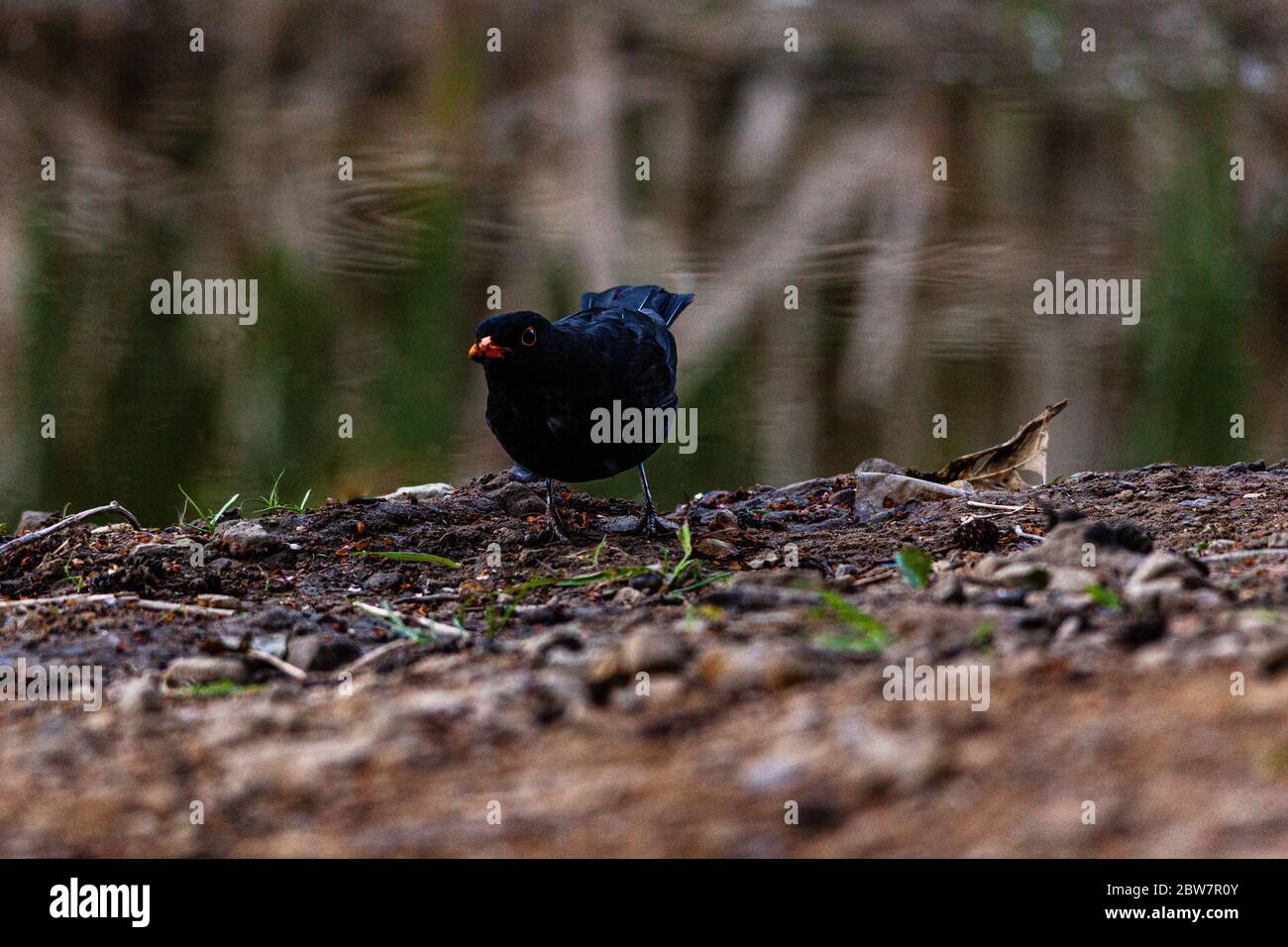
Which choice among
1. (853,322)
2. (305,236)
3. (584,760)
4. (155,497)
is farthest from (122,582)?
(853,322)

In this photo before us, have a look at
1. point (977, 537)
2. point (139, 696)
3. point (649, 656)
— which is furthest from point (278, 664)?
point (977, 537)

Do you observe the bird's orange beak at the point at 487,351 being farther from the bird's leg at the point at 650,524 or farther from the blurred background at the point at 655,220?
the blurred background at the point at 655,220

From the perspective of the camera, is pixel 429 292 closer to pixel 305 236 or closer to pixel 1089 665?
pixel 305 236

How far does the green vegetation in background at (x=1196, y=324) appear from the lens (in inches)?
159

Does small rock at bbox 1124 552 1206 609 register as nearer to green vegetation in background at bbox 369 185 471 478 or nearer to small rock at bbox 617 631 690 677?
small rock at bbox 617 631 690 677

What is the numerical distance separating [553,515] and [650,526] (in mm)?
273

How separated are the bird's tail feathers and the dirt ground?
139 cm

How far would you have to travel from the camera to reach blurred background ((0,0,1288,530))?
4074 mm

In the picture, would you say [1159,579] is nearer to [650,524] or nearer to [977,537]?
[977,537]

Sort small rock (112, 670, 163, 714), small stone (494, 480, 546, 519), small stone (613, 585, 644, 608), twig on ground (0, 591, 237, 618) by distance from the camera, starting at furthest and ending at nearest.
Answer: small stone (494, 480, 546, 519) < twig on ground (0, 591, 237, 618) < small stone (613, 585, 644, 608) < small rock (112, 670, 163, 714)

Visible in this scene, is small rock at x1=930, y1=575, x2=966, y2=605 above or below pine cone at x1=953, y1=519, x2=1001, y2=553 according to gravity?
below

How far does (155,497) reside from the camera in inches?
156

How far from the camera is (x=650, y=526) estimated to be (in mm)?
3143

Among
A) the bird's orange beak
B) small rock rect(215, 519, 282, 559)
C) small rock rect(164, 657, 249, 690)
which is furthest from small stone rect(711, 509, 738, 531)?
small rock rect(164, 657, 249, 690)
